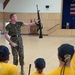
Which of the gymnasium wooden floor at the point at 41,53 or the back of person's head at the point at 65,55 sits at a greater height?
the back of person's head at the point at 65,55

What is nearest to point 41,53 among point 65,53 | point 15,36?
point 15,36

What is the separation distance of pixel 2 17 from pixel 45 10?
3.38 metres

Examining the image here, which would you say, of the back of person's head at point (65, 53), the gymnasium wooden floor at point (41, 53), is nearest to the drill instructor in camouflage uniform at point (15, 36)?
the gymnasium wooden floor at point (41, 53)

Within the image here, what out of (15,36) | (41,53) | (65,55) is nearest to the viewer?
(65,55)

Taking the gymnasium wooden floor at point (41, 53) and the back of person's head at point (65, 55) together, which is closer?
the back of person's head at point (65, 55)

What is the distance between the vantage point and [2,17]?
17266mm

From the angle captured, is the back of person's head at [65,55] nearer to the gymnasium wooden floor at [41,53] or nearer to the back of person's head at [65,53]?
the back of person's head at [65,53]

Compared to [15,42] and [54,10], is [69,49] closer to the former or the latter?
[15,42]

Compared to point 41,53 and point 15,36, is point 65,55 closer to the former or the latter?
point 15,36

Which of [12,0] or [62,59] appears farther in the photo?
[12,0]

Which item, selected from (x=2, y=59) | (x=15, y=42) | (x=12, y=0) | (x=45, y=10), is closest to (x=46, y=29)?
(x=45, y=10)

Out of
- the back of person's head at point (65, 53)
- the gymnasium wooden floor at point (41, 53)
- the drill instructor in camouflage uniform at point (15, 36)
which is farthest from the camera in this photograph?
the gymnasium wooden floor at point (41, 53)

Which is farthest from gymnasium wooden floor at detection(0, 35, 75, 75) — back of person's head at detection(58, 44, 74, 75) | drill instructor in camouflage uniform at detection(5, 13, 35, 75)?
back of person's head at detection(58, 44, 74, 75)

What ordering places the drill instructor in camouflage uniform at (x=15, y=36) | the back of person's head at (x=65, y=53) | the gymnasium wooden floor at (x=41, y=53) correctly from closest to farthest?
the back of person's head at (x=65, y=53)
the drill instructor in camouflage uniform at (x=15, y=36)
the gymnasium wooden floor at (x=41, y=53)
